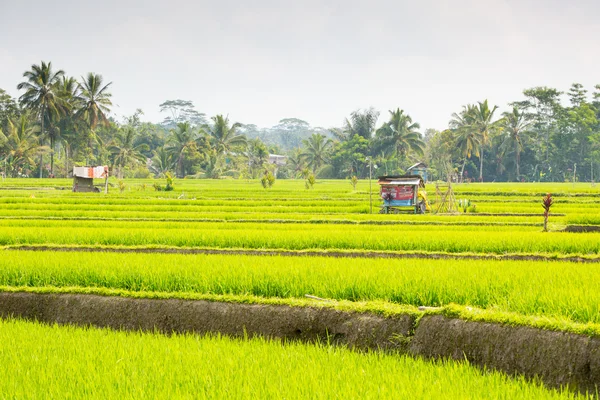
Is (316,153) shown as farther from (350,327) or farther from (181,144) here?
(350,327)

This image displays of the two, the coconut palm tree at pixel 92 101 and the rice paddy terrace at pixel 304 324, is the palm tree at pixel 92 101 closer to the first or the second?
the coconut palm tree at pixel 92 101

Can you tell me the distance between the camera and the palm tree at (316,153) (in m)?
59.9

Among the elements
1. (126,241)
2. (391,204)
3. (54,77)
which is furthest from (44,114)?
(126,241)

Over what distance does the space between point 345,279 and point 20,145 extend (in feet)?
145

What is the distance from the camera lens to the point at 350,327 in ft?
16.3

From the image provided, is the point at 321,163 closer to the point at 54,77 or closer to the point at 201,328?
the point at 54,77

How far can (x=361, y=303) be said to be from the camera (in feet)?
17.0

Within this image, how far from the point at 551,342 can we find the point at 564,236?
713 cm

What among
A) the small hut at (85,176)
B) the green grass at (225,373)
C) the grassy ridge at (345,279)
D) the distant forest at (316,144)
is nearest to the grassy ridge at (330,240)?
the grassy ridge at (345,279)

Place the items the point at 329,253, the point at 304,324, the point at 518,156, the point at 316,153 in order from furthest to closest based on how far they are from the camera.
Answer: the point at 316,153 < the point at 518,156 < the point at 329,253 < the point at 304,324

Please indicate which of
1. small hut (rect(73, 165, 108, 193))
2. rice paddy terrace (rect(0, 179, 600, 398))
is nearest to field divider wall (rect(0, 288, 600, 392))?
rice paddy terrace (rect(0, 179, 600, 398))

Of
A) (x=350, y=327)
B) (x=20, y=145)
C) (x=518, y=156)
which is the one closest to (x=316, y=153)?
(x=518, y=156)

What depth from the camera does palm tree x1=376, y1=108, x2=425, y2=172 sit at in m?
55.2

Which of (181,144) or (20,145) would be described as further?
(181,144)
